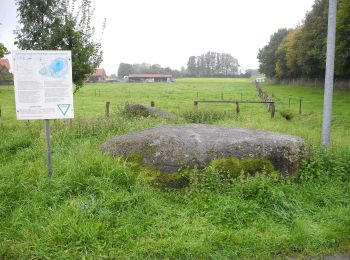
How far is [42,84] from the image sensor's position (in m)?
5.33

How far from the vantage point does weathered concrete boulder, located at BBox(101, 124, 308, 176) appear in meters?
5.60

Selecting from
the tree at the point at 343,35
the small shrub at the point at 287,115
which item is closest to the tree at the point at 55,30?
the small shrub at the point at 287,115

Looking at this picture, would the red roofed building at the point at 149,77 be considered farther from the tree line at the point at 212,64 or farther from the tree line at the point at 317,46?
the tree line at the point at 317,46

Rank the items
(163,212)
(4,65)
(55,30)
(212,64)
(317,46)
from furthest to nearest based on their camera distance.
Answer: (212,64) < (317,46) < (4,65) < (55,30) < (163,212)

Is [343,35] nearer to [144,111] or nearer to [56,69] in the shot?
[144,111]

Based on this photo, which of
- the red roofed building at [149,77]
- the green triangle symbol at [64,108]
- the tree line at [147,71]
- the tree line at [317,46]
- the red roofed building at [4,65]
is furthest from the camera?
the tree line at [147,71]

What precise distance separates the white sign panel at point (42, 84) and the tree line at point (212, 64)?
14492 cm

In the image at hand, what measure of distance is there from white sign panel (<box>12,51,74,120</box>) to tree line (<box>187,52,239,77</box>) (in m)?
145

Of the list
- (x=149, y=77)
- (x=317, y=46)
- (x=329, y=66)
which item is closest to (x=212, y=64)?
(x=149, y=77)

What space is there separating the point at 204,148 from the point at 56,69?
2.79 metres

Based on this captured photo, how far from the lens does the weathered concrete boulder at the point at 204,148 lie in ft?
18.4

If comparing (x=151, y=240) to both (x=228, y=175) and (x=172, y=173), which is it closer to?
(x=172, y=173)

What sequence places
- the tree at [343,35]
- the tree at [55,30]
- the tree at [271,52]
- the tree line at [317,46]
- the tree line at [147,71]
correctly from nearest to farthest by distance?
the tree at [55,30] → the tree at [343,35] → the tree line at [317,46] → the tree at [271,52] → the tree line at [147,71]

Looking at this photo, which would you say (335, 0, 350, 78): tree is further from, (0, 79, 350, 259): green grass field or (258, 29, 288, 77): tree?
(258, 29, 288, 77): tree
